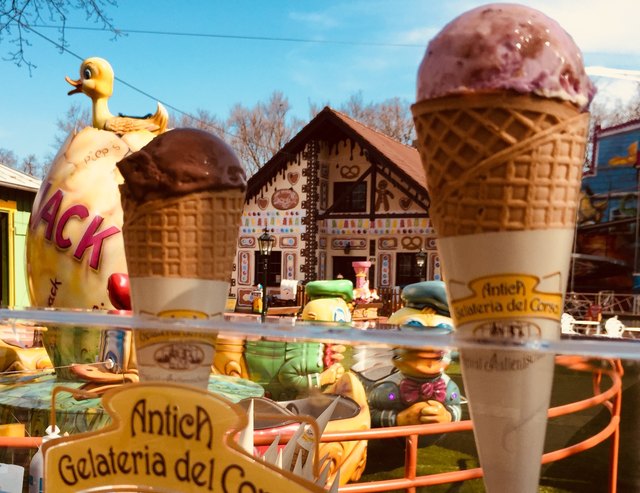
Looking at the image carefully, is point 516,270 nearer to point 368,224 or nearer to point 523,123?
point 523,123

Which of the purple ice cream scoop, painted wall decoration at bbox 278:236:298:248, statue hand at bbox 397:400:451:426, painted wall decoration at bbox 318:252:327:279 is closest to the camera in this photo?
the purple ice cream scoop

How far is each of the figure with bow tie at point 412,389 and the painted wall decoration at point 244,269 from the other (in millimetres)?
15066

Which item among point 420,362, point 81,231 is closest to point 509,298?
point 420,362

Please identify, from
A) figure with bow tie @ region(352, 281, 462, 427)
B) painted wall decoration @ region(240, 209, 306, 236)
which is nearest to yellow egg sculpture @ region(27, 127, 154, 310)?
figure with bow tie @ region(352, 281, 462, 427)

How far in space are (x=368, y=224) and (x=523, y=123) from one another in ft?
50.6

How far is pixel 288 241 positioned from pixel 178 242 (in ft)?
51.3

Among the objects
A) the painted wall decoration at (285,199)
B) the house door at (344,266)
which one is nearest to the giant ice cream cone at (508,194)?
the house door at (344,266)

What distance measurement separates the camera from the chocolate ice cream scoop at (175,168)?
1010 millimetres

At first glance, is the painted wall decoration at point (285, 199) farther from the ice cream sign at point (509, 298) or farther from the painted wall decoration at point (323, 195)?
the ice cream sign at point (509, 298)

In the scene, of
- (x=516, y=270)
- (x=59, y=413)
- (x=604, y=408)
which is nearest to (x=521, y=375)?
(x=516, y=270)

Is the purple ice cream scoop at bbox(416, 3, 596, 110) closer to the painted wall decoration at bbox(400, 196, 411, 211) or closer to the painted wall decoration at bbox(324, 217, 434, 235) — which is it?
the painted wall decoration at bbox(324, 217, 434, 235)

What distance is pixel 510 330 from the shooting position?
0.78 metres

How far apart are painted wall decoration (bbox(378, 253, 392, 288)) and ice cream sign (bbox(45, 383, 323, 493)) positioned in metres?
15.0

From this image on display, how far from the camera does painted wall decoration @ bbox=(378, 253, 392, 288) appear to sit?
15812mm
